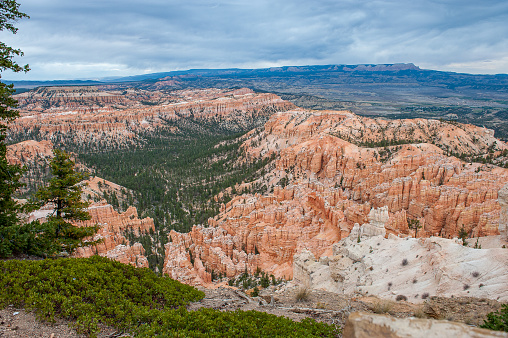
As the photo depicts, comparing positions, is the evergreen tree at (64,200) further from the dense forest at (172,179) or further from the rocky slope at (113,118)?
the rocky slope at (113,118)

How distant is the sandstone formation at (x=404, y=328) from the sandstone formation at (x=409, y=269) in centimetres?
761

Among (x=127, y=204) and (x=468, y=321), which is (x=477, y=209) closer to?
(x=468, y=321)

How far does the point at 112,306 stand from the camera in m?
7.84

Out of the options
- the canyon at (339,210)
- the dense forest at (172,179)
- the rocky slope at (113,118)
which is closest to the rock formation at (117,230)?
the canyon at (339,210)

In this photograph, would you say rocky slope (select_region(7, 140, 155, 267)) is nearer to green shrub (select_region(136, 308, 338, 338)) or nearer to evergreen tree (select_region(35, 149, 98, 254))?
evergreen tree (select_region(35, 149, 98, 254))

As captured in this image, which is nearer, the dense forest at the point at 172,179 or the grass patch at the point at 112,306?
the grass patch at the point at 112,306

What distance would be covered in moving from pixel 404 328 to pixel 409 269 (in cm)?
1245

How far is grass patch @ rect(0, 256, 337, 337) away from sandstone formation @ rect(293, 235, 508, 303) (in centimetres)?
683

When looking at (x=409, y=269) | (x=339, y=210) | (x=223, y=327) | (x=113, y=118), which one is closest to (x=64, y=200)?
(x=223, y=327)

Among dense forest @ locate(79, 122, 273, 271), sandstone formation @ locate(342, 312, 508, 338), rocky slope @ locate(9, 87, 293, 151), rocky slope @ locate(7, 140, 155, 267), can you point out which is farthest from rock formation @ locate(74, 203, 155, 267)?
rocky slope @ locate(9, 87, 293, 151)

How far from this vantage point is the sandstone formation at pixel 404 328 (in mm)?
4109

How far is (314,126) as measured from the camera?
7331 centimetres

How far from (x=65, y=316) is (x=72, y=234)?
8.28 m

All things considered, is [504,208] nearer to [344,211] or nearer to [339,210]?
[339,210]
